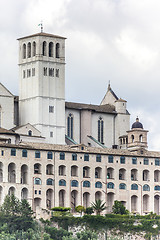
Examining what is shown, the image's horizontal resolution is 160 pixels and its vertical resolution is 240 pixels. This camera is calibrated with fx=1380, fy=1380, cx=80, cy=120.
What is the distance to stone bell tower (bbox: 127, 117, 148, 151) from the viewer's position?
589 feet

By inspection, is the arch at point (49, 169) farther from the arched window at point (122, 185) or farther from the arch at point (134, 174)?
the arch at point (134, 174)

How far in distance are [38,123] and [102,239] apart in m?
25.4

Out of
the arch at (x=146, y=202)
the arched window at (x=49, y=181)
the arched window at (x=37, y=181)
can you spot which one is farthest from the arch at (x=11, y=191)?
the arch at (x=146, y=202)

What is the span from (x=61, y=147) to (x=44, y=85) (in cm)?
1447

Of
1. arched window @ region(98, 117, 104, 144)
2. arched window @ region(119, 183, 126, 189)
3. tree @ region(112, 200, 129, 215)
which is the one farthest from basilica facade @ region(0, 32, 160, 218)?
tree @ region(112, 200, 129, 215)

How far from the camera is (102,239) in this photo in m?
156

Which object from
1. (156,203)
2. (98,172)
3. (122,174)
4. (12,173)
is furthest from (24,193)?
(156,203)

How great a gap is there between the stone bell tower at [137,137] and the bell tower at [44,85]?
30.4 ft

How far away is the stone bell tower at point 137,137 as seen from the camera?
17950 cm

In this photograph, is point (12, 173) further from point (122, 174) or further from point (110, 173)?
point (122, 174)

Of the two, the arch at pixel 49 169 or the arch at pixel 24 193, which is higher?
the arch at pixel 49 169

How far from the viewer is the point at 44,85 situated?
17775 cm

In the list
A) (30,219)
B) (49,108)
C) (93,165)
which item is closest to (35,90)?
(49,108)

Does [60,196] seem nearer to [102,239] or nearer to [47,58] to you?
[102,239]
